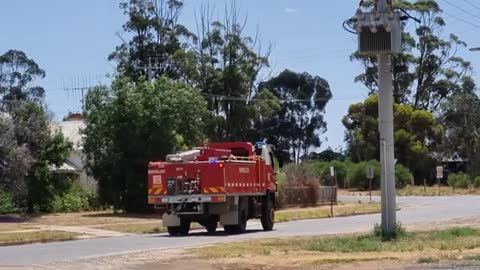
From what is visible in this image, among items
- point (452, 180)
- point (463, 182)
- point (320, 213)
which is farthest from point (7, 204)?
point (452, 180)

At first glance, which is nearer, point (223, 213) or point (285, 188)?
point (223, 213)

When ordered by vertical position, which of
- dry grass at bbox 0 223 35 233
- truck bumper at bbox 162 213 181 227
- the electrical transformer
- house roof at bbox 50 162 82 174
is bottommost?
dry grass at bbox 0 223 35 233

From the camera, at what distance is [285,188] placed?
55719 mm

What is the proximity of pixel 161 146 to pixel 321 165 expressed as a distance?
46.4m

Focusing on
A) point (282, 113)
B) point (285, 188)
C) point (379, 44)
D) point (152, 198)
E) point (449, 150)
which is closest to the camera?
point (379, 44)

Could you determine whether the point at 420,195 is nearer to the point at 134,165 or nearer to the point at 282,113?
the point at 282,113

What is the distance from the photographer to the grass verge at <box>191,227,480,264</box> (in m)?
20.2

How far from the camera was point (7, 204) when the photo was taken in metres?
44.1

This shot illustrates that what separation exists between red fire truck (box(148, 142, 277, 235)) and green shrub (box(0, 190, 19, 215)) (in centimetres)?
1390

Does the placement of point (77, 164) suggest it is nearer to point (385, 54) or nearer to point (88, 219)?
point (88, 219)

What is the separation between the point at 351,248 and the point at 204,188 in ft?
32.7

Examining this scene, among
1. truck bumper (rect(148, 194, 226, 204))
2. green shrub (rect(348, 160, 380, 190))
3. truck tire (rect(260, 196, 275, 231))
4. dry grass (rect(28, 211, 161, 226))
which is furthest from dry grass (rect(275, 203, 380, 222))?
green shrub (rect(348, 160, 380, 190))

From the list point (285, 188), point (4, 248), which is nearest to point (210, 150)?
point (4, 248)

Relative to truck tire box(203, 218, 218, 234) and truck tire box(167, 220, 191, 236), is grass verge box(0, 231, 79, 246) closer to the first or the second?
truck tire box(167, 220, 191, 236)
